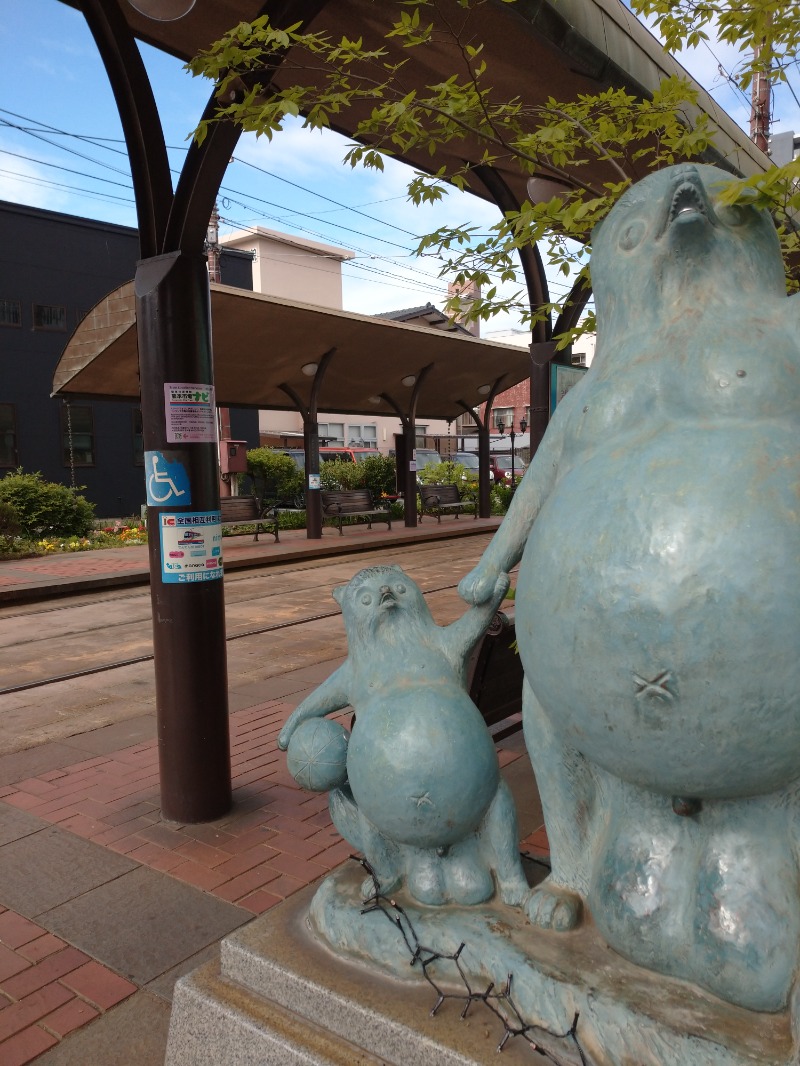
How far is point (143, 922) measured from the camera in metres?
3.11

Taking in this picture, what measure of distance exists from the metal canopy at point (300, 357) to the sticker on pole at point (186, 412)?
672cm

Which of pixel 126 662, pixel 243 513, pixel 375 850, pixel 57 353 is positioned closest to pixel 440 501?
pixel 243 513

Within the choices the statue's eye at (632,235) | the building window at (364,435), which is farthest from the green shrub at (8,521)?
the building window at (364,435)

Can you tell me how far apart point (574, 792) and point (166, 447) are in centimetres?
261

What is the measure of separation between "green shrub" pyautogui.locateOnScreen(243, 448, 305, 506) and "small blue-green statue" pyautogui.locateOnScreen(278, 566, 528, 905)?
68.6 feet

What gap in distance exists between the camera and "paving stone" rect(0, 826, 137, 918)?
10.7 ft

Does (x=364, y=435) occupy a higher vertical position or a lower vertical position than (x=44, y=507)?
higher

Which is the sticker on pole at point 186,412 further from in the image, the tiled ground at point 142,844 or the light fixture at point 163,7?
the tiled ground at point 142,844

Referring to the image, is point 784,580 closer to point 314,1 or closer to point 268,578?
point 314,1

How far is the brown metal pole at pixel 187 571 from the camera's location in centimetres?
380

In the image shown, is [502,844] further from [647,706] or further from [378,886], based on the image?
[647,706]

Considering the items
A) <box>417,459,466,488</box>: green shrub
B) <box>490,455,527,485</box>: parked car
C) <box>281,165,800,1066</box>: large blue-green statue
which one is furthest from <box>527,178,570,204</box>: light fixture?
<box>490,455,527,485</box>: parked car

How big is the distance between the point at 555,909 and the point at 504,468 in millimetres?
33211

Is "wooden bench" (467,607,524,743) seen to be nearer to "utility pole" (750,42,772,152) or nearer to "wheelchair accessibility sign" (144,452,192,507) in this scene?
"wheelchair accessibility sign" (144,452,192,507)
